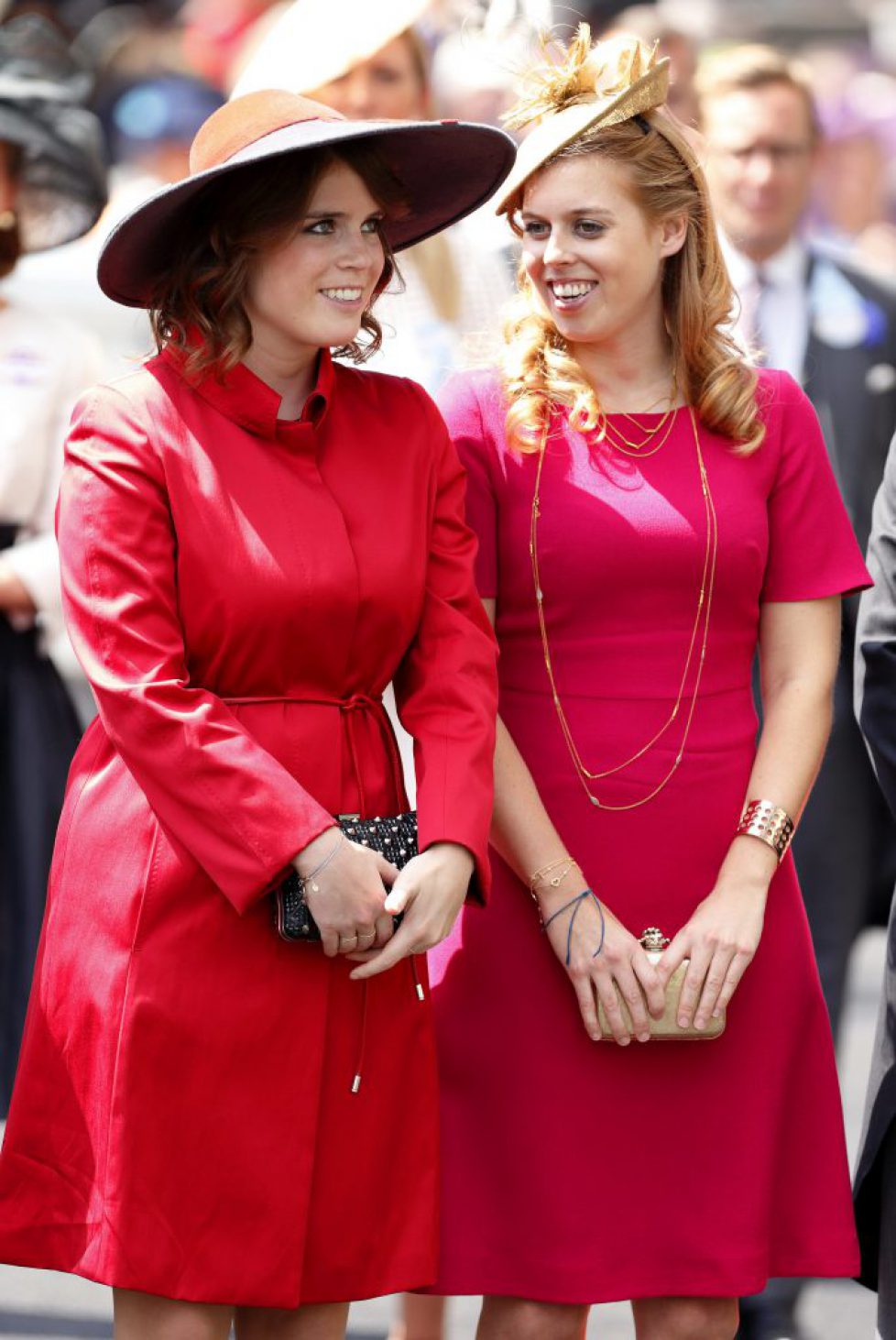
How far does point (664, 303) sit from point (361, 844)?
1.12 metres

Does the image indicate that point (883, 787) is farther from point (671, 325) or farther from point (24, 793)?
point (24, 793)

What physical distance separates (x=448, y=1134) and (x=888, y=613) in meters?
1.04

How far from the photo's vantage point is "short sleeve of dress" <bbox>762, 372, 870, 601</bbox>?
3850 millimetres

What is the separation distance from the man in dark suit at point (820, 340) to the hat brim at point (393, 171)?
4.74 ft

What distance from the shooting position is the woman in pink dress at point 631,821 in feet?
12.2

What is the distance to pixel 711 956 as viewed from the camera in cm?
366

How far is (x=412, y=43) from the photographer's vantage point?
5.27 metres

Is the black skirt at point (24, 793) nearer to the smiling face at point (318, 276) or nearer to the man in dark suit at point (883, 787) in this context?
the smiling face at point (318, 276)

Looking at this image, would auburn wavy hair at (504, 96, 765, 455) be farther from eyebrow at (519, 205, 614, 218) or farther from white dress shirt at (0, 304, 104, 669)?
white dress shirt at (0, 304, 104, 669)

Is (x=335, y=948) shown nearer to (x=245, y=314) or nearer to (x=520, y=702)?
(x=520, y=702)

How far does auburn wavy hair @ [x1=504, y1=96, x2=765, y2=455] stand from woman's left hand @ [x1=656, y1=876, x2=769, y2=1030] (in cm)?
73

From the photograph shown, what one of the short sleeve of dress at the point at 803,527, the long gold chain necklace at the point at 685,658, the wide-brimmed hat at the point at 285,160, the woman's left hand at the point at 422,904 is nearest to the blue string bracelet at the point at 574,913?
the long gold chain necklace at the point at 685,658

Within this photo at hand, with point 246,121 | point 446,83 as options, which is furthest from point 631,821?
point 446,83

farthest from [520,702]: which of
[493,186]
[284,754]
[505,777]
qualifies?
[493,186]
